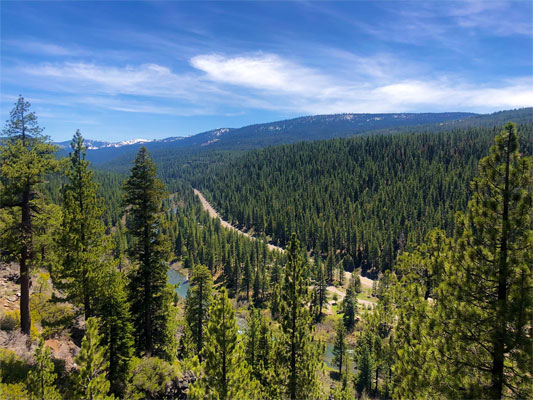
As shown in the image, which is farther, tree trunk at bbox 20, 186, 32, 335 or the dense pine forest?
tree trunk at bbox 20, 186, 32, 335

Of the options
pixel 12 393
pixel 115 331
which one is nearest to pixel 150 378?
pixel 115 331

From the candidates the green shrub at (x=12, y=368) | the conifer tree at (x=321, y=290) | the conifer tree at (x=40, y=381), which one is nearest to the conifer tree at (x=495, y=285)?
the conifer tree at (x=40, y=381)

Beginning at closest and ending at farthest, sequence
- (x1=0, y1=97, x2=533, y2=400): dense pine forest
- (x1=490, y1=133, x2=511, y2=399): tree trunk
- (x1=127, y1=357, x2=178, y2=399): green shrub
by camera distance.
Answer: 1. (x1=490, y1=133, x2=511, y2=399): tree trunk
2. (x1=0, y1=97, x2=533, y2=400): dense pine forest
3. (x1=127, y1=357, x2=178, y2=399): green shrub

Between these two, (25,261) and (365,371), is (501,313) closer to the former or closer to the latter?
(25,261)

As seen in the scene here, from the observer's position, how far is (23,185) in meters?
18.8

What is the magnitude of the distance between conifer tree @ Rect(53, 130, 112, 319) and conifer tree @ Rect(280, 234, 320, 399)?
11.9 metres

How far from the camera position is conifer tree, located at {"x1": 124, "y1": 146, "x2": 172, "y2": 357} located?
73.2ft

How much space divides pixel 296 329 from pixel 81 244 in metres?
14.0

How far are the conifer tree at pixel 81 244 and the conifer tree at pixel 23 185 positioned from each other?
1.86 m

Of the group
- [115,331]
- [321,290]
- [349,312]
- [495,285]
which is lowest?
[349,312]

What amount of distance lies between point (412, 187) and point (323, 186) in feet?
168

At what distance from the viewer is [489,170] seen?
1027cm

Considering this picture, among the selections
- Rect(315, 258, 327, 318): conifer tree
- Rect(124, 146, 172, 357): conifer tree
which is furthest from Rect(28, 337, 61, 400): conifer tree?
Rect(315, 258, 327, 318): conifer tree

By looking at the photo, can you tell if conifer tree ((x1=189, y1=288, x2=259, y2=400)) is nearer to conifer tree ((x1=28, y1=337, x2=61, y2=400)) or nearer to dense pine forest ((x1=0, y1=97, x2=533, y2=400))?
dense pine forest ((x1=0, y1=97, x2=533, y2=400))
